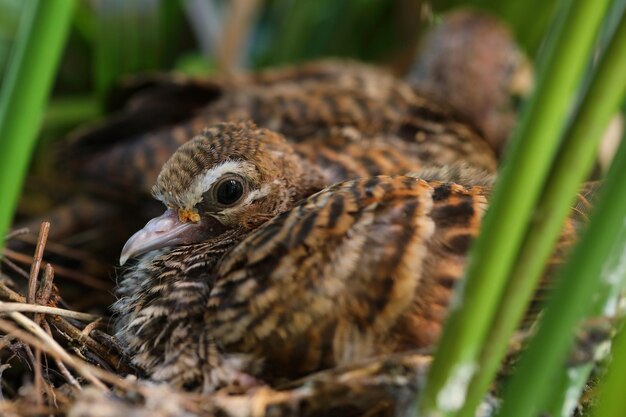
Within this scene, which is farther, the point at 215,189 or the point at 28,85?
the point at 215,189

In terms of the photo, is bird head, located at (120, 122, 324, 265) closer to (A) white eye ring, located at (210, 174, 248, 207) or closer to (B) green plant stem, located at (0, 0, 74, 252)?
(A) white eye ring, located at (210, 174, 248, 207)

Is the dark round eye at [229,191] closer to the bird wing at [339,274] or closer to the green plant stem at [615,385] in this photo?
the bird wing at [339,274]

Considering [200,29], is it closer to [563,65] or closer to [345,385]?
[345,385]

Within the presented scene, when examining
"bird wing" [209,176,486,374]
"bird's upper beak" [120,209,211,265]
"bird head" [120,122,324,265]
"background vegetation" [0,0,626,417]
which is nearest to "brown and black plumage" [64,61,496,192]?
"bird head" [120,122,324,265]

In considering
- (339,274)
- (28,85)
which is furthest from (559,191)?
(28,85)

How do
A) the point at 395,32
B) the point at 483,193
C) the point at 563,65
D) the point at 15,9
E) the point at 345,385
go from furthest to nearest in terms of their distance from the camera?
the point at 395,32, the point at 15,9, the point at 483,193, the point at 345,385, the point at 563,65

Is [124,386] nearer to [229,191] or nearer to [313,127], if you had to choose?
[229,191]

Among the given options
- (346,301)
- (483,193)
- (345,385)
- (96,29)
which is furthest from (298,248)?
(96,29)
